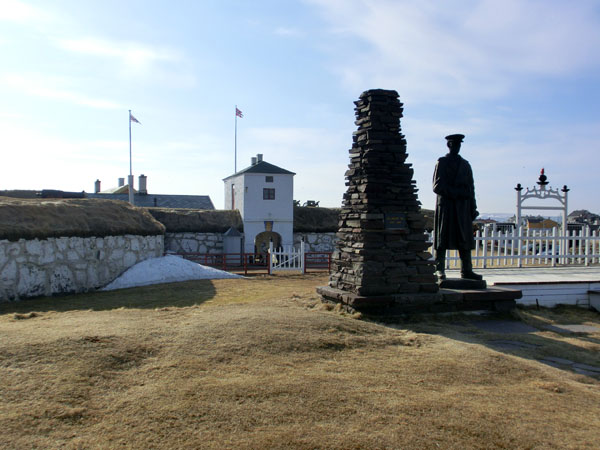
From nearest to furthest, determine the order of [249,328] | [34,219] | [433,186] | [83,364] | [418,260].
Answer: [83,364]
[249,328]
[418,260]
[433,186]
[34,219]

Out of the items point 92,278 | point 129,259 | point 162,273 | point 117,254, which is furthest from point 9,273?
point 162,273

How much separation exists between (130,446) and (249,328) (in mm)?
2772

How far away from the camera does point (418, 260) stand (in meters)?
8.11

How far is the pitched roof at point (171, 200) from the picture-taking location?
34.5 metres

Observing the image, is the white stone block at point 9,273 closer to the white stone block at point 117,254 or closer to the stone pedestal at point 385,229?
the white stone block at point 117,254

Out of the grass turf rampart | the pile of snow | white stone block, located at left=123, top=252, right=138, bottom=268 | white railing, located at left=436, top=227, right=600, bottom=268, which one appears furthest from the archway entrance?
white railing, located at left=436, top=227, right=600, bottom=268

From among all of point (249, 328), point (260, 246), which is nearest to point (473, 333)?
point (249, 328)

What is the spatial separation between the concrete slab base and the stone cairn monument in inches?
0.7

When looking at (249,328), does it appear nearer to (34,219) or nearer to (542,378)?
(542,378)

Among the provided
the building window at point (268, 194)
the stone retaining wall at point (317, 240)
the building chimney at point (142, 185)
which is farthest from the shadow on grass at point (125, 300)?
the building chimney at point (142, 185)

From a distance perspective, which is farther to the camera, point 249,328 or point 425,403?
point 249,328

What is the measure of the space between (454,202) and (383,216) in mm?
1521

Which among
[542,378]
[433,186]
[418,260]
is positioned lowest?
[542,378]

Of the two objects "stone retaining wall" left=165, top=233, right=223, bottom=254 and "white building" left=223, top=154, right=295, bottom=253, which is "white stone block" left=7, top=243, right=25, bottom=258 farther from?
"white building" left=223, top=154, right=295, bottom=253
